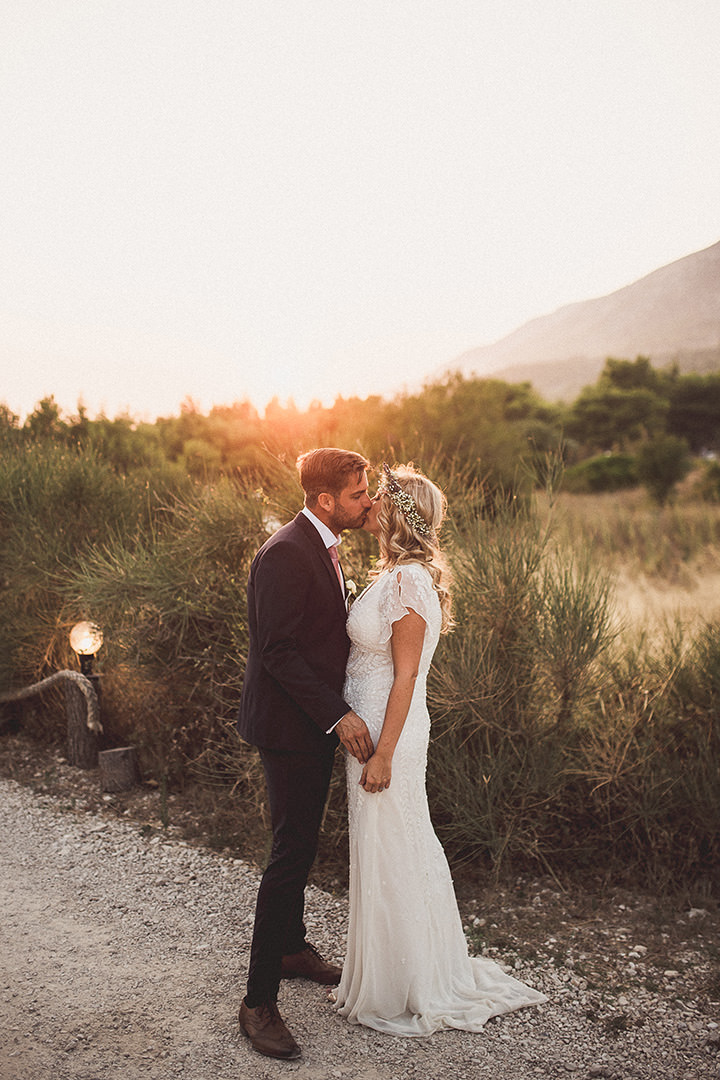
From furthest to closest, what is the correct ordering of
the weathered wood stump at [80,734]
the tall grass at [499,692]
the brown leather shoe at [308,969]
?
the weathered wood stump at [80,734] → the tall grass at [499,692] → the brown leather shoe at [308,969]

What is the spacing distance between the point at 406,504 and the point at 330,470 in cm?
34

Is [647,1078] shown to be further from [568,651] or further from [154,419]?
[154,419]

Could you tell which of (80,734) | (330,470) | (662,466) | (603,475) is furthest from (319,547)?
(603,475)

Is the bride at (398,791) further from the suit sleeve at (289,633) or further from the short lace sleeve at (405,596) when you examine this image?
the suit sleeve at (289,633)

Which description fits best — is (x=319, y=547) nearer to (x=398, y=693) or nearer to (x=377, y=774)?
(x=398, y=693)

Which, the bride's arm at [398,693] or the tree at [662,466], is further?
the tree at [662,466]

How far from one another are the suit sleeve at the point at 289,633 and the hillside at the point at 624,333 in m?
5.28

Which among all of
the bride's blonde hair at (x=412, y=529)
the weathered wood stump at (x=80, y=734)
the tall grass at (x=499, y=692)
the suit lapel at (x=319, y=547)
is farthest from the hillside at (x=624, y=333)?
the weathered wood stump at (x=80, y=734)

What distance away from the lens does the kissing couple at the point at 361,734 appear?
3256 millimetres

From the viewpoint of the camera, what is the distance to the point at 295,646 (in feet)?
10.7

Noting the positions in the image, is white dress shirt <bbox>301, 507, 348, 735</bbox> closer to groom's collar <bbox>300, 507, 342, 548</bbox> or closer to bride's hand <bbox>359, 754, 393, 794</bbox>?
groom's collar <bbox>300, 507, 342, 548</bbox>

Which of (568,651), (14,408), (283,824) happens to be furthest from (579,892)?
(14,408)

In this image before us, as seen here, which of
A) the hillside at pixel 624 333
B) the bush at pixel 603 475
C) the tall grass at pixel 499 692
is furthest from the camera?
the bush at pixel 603 475

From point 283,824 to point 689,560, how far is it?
46.5 ft
